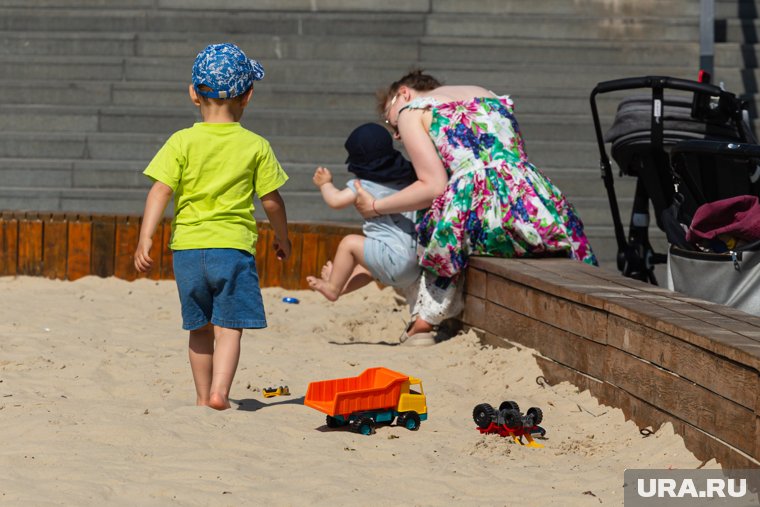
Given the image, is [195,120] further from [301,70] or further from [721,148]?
[721,148]

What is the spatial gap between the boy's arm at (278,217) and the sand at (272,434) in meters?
0.60

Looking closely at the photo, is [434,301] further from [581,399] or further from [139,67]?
[139,67]

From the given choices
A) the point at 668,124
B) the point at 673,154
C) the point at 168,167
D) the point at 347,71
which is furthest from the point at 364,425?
the point at 347,71

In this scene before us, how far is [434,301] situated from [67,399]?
2178 mm

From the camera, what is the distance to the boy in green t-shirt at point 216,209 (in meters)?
4.51

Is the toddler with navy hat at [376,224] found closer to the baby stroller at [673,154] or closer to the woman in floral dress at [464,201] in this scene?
the woman in floral dress at [464,201]

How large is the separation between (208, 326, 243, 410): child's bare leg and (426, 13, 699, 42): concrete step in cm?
727

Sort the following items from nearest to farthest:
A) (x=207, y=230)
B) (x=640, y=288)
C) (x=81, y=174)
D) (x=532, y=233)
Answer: (x=207, y=230) → (x=640, y=288) → (x=532, y=233) → (x=81, y=174)

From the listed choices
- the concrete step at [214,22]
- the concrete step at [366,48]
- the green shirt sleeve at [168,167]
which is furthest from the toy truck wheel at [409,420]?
the concrete step at [214,22]

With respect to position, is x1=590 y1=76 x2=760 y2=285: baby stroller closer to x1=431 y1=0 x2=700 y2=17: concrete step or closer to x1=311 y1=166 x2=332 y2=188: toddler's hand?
x1=311 y1=166 x2=332 y2=188: toddler's hand

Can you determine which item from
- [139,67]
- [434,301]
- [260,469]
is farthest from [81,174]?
[260,469]

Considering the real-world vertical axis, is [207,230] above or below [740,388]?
above

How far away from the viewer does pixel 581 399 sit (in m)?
4.71

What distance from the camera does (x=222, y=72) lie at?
454cm
